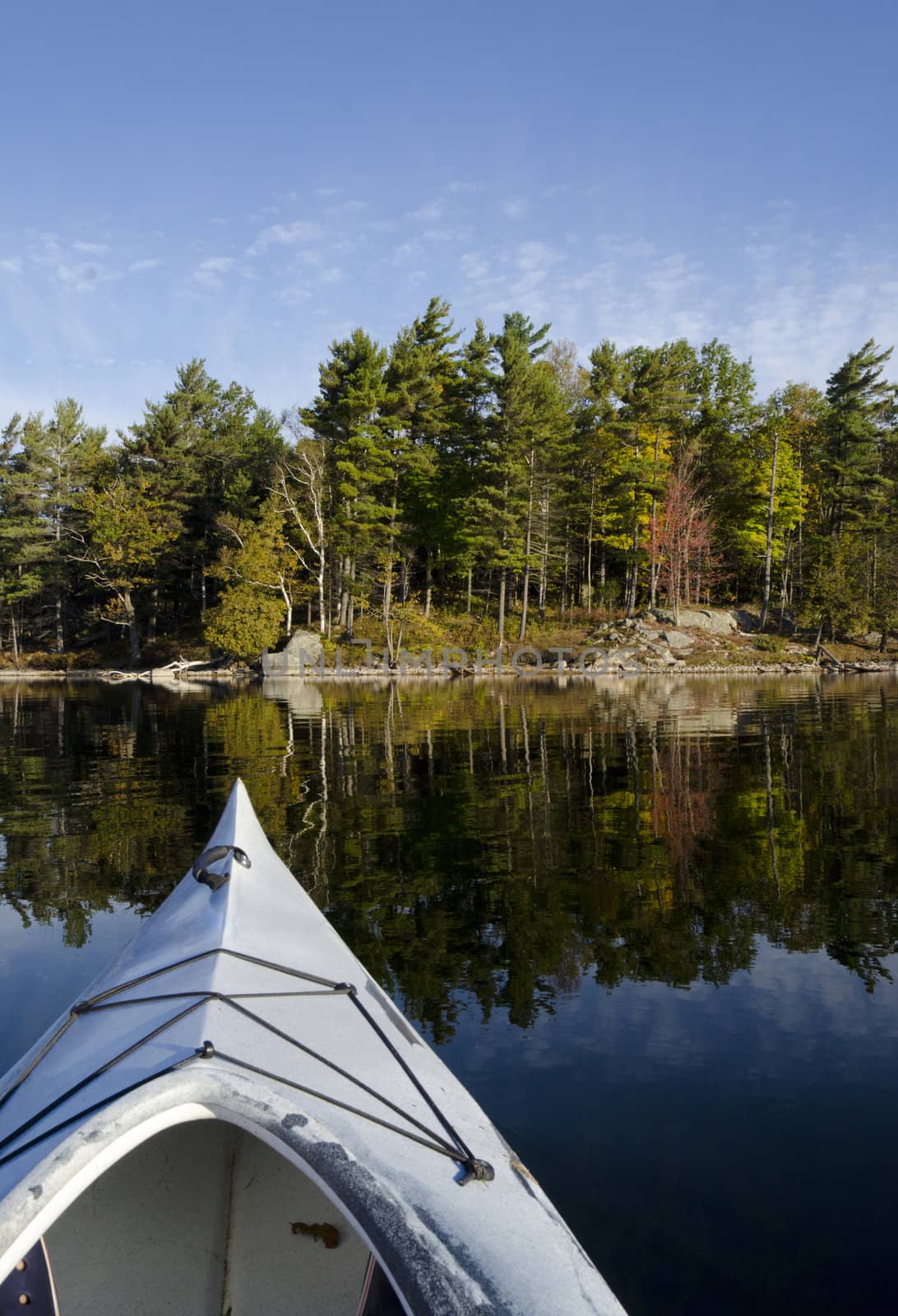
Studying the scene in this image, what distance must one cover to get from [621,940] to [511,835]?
3.28 meters

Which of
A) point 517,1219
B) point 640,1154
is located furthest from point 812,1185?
point 517,1219

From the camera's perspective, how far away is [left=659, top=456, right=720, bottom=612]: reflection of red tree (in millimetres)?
45000

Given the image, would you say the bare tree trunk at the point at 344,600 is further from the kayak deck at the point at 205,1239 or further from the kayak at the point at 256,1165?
the kayak deck at the point at 205,1239

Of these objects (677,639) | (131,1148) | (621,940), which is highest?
(677,639)

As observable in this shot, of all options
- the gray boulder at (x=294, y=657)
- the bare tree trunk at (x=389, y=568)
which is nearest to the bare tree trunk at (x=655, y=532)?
the bare tree trunk at (x=389, y=568)

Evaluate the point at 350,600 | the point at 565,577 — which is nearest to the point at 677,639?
the point at 565,577

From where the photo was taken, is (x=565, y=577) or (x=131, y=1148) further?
(x=565, y=577)

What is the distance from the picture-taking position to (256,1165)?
316 cm

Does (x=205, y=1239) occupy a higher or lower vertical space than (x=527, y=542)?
lower

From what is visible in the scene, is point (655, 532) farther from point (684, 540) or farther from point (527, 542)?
point (527, 542)

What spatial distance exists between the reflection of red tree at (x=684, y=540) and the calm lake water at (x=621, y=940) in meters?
30.4

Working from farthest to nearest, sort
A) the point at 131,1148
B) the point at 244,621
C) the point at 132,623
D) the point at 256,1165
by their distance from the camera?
1. the point at 132,623
2. the point at 244,621
3. the point at 256,1165
4. the point at 131,1148

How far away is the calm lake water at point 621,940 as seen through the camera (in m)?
3.24

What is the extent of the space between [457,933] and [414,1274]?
420 cm
